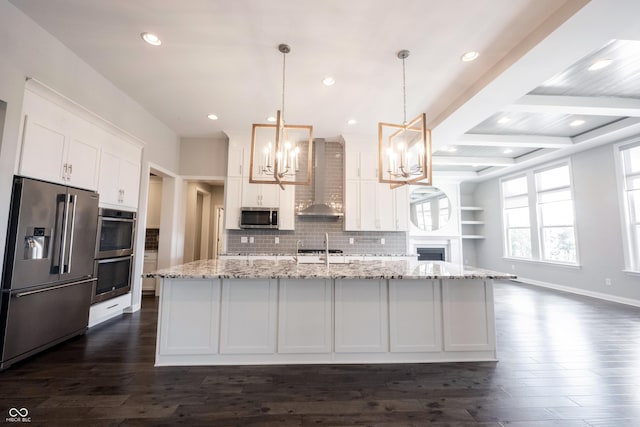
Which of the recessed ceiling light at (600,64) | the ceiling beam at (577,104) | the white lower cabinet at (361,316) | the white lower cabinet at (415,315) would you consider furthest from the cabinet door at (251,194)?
the recessed ceiling light at (600,64)

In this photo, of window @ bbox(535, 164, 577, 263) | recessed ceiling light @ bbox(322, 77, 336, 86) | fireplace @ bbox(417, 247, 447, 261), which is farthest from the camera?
fireplace @ bbox(417, 247, 447, 261)

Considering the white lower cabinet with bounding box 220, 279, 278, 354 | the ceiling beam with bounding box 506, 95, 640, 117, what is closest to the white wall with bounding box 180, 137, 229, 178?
the white lower cabinet with bounding box 220, 279, 278, 354

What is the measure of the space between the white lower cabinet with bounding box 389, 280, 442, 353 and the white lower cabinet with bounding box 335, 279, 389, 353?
0.10 metres

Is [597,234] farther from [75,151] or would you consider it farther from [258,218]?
[75,151]

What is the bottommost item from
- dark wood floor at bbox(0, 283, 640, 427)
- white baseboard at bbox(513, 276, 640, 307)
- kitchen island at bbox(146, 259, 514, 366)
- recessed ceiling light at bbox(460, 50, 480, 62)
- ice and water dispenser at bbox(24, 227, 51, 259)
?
dark wood floor at bbox(0, 283, 640, 427)

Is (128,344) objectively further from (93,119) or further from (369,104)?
(369,104)

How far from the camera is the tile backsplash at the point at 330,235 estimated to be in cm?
510

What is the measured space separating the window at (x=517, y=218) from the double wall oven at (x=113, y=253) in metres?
8.78

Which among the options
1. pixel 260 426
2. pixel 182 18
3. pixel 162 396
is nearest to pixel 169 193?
pixel 182 18

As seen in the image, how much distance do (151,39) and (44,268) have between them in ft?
7.90

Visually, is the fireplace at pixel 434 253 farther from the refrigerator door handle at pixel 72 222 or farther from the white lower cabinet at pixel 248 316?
the refrigerator door handle at pixel 72 222

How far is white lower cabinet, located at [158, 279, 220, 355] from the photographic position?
7.75 feet

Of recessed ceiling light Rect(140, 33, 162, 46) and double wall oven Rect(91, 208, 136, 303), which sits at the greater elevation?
recessed ceiling light Rect(140, 33, 162, 46)

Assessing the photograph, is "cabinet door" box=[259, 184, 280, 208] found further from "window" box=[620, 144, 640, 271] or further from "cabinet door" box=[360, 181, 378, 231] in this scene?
"window" box=[620, 144, 640, 271]
